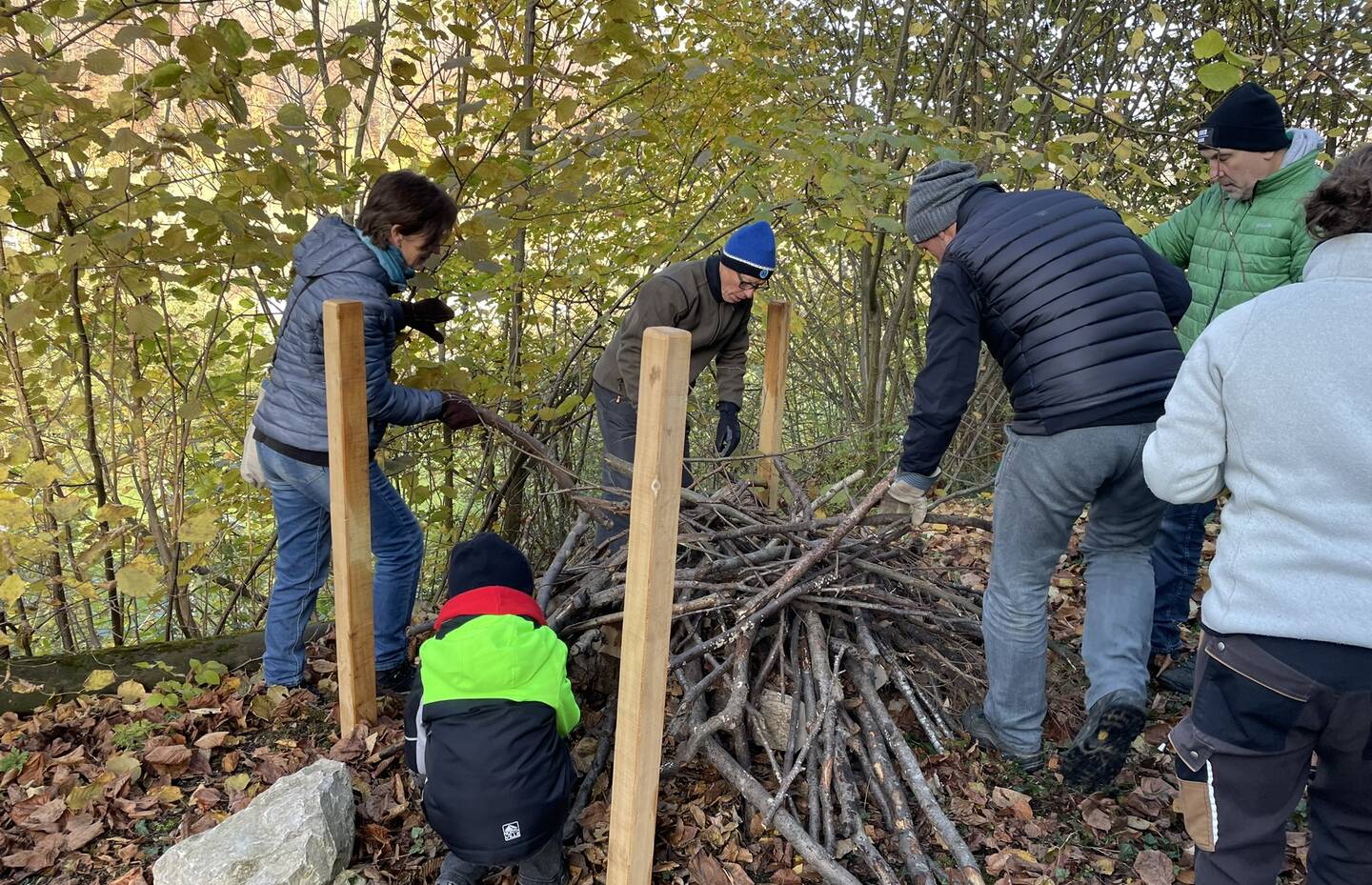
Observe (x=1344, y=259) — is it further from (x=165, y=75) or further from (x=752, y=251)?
(x=165, y=75)

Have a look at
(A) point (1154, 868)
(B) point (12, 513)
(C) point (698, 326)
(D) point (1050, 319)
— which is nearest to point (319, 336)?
(B) point (12, 513)

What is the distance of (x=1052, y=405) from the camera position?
2.53m

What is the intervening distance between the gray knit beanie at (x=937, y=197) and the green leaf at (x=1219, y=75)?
95 cm

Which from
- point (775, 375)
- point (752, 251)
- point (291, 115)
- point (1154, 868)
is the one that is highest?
point (291, 115)

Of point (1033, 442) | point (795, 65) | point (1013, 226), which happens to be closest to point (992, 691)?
point (1033, 442)

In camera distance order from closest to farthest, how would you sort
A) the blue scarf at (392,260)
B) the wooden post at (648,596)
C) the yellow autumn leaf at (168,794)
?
the wooden post at (648,596) → the yellow autumn leaf at (168,794) → the blue scarf at (392,260)

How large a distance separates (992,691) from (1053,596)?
4.81 ft

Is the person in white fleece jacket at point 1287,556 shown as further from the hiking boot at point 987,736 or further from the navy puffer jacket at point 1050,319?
the hiking boot at point 987,736

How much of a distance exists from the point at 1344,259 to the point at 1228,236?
1.74m

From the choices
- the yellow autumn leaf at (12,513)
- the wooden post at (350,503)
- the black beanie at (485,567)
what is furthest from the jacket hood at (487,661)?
the yellow autumn leaf at (12,513)

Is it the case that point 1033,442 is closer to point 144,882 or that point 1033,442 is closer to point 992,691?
point 992,691

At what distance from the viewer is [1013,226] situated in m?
2.55

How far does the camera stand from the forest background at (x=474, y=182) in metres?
3.08

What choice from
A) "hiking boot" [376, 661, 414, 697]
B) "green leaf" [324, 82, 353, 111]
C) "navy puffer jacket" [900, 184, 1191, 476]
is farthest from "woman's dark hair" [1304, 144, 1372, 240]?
"hiking boot" [376, 661, 414, 697]
